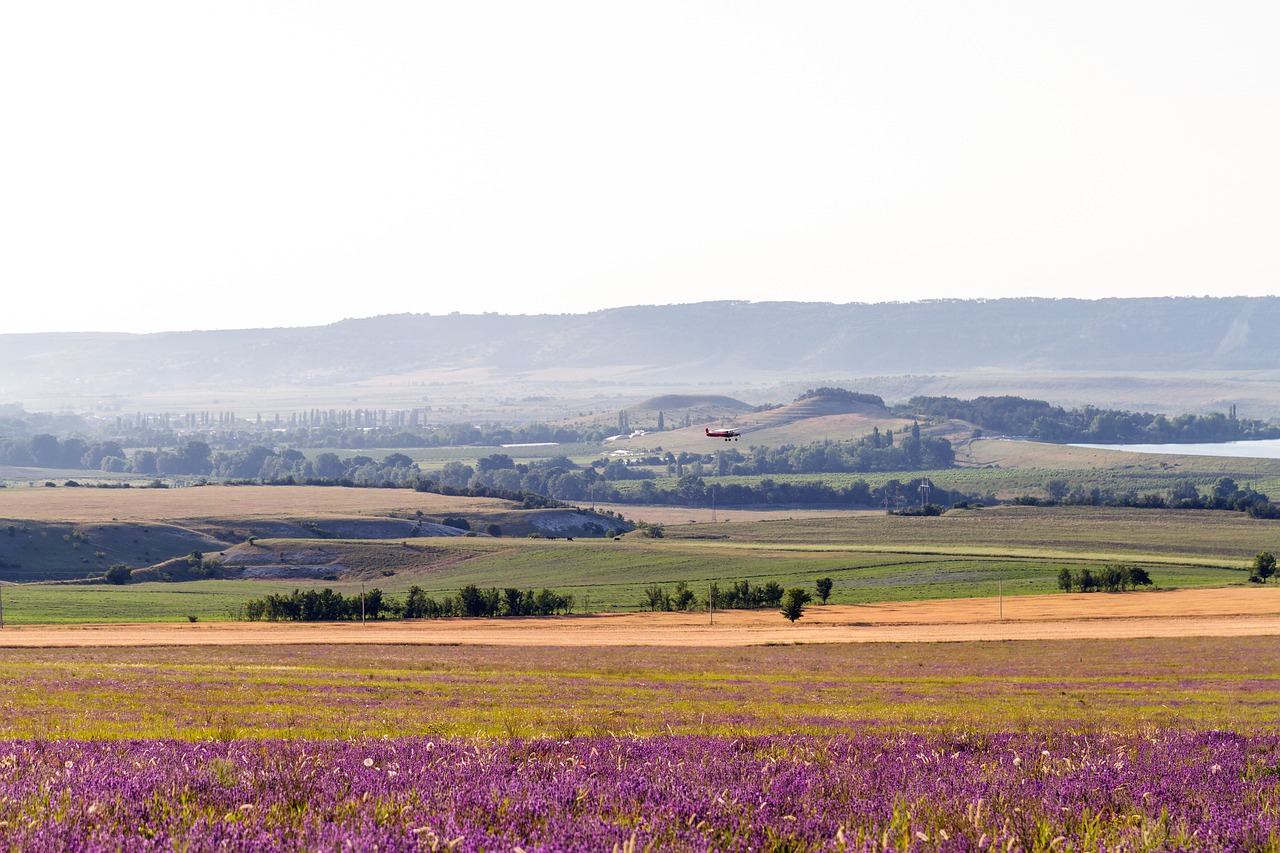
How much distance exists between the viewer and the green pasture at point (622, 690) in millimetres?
21547

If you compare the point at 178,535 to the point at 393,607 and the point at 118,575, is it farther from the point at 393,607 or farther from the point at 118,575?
the point at 393,607

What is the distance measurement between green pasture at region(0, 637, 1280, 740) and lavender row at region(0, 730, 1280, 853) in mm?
4346

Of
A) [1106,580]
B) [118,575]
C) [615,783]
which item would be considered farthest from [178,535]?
[615,783]

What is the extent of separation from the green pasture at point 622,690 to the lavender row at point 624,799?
435 cm

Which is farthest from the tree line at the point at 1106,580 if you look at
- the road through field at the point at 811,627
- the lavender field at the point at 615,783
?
the lavender field at the point at 615,783

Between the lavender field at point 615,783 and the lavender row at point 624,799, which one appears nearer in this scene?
the lavender row at point 624,799

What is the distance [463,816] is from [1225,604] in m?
89.1

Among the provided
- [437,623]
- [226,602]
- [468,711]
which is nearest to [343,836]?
[468,711]

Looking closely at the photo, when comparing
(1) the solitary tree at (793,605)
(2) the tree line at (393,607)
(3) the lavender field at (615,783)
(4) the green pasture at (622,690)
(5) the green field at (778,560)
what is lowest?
(5) the green field at (778,560)

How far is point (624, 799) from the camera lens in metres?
9.59

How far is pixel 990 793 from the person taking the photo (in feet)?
33.1

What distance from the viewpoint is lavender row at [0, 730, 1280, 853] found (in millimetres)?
8297

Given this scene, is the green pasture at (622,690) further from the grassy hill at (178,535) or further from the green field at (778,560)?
the grassy hill at (178,535)

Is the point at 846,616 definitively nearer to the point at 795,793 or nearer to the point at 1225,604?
the point at 1225,604
